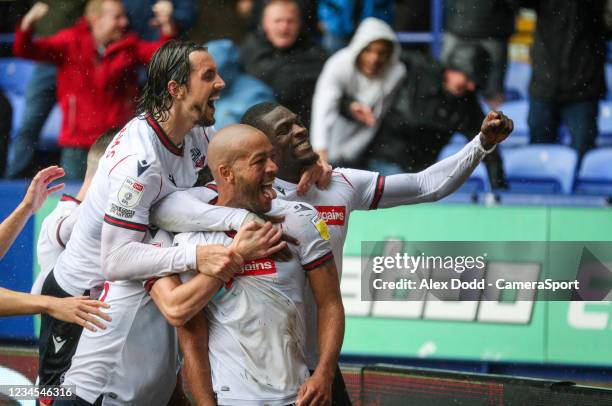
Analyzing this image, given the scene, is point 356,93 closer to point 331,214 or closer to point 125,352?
point 331,214

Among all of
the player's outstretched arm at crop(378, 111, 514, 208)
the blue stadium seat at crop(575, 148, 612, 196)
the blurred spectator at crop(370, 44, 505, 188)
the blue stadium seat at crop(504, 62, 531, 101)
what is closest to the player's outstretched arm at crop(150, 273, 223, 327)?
the player's outstretched arm at crop(378, 111, 514, 208)

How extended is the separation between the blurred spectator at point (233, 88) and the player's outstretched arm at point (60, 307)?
9.62 ft

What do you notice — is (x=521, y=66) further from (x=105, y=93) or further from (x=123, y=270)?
(x=123, y=270)

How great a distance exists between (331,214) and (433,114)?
2683 mm

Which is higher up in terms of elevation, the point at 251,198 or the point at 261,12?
the point at 261,12

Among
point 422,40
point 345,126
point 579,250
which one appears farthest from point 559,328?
point 422,40

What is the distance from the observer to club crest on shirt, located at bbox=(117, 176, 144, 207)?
13.1 feet

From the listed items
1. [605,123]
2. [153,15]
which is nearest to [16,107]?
[153,15]

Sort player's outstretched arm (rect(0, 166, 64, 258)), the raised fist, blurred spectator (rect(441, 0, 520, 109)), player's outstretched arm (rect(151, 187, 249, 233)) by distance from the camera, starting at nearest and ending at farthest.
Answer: player's outstretched arm (rect(151, 187, 249, 233)) < the raised fist < player's outstretched arm (rect(0, 166, 64, 258)) < blurred spectator (rect(441, 0, 520, 109))

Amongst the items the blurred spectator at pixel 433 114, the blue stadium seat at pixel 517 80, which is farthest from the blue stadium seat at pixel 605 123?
the blurred spectator at pixel 433 114

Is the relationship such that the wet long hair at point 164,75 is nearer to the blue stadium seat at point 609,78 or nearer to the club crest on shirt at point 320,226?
the club crest on shirt at point 320,226

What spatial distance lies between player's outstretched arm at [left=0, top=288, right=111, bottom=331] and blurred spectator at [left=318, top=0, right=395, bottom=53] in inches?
132

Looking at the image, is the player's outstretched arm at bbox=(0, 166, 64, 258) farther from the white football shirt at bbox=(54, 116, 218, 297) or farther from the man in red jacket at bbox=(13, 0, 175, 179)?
the man in red jacket at bbox=(13, 0, 175, 179)

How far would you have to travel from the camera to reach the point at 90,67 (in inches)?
272
